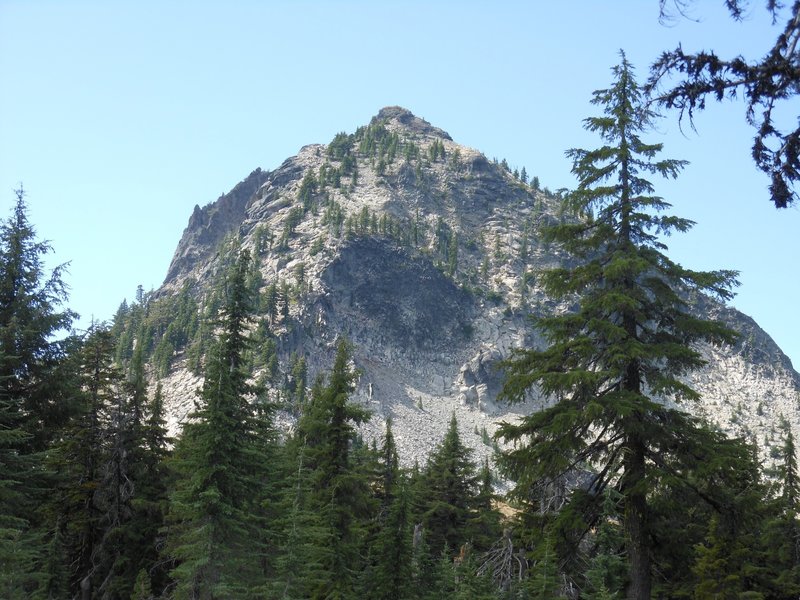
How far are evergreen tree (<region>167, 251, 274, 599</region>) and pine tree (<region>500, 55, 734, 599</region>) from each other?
9111mm

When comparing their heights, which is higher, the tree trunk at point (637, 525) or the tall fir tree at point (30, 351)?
the tall fir tree at point (30, 351)

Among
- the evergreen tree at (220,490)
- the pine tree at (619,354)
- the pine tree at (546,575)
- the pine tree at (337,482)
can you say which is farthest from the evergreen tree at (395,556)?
the pine tree at (619,354)

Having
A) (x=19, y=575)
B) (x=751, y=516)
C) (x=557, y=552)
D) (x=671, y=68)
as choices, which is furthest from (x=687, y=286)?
(x=19, y=575)

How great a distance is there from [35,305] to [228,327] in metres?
7.75

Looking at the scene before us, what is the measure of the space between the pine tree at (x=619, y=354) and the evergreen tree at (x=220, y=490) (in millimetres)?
9111

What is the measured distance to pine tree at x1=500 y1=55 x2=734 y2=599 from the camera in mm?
12867

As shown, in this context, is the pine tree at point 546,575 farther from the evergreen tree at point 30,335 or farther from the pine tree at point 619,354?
the evergreen tree at point 30,335

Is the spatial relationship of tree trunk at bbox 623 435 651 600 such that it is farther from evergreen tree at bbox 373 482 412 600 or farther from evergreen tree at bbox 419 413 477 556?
evergreen tree at bbox 419 413 477 556

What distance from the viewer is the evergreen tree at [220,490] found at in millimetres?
18234

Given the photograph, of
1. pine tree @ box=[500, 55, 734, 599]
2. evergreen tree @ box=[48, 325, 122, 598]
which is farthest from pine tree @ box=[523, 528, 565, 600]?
evergreen tree @ box=[48, 325, 122, 598]

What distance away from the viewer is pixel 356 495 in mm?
23703

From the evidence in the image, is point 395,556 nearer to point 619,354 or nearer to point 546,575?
point 546,575

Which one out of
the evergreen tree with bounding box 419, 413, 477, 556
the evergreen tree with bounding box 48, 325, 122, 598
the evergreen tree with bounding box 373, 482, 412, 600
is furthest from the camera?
the evergreen tree with bounding box 419, 413, 477, 556

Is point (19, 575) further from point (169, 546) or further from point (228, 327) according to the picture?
point (228, 327)
